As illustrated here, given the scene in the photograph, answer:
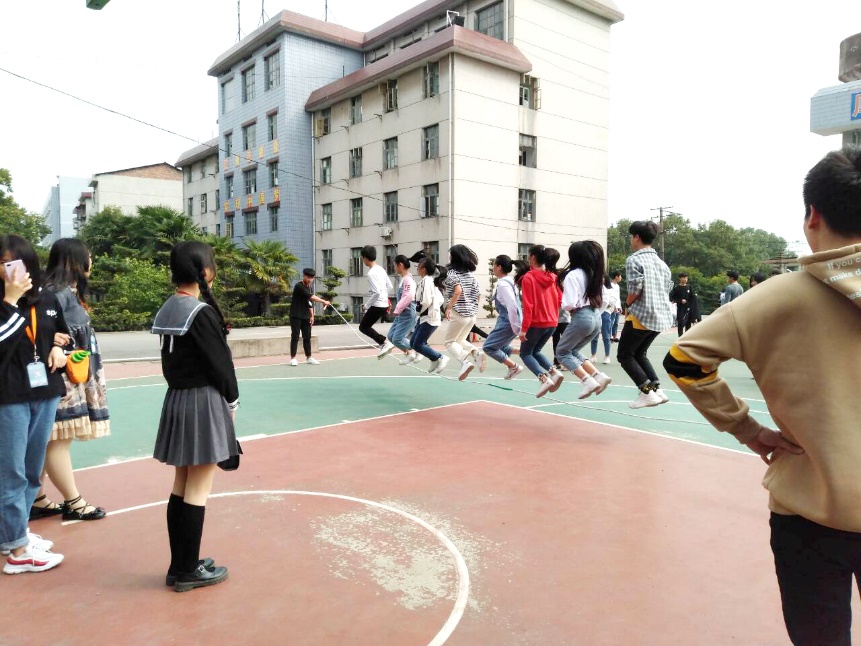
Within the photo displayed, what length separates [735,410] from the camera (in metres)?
1.90

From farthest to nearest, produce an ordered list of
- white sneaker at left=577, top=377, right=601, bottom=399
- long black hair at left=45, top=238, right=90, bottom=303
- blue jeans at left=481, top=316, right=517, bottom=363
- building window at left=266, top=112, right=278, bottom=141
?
building window at left=266, top=112, right=278, bottom=141 → blue jeans at left=481, top=316, right=517, bottom=363 → white sneaker at left=577, top=377, right=601, bottom=399 → long black hair at left=45, top=238, right=90, bottom=303

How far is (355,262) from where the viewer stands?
1252 inches

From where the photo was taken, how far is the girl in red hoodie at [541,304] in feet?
24.5

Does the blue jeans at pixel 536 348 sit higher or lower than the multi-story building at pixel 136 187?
lower

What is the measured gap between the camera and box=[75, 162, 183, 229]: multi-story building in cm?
5844

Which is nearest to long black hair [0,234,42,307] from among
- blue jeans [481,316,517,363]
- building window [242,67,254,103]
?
blue jeans [481,316,517,363]

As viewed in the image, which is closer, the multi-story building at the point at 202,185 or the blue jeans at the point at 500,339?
the blue jeans at the point at 500,339

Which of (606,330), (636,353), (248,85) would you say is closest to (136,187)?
(248,85)

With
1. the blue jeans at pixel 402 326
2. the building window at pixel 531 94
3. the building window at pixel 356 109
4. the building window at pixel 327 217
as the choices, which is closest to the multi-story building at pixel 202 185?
the building window at pixel 327 217

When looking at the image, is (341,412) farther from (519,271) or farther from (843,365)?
(843,365)

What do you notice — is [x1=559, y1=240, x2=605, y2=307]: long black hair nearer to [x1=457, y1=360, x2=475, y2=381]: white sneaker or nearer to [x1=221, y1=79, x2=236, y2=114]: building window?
[x1=457, y1=360, x2=475, y2=381]: white sneaker

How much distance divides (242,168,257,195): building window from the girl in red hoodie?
3185 cm

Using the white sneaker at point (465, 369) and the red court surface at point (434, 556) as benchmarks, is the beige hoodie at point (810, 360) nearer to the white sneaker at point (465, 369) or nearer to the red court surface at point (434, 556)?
the red court surface at point (434, 556)

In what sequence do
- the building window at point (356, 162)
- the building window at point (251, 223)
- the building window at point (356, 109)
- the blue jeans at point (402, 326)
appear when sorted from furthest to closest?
the building window at point (251, 223) < the building window at point (356, 162) < the building window at point (356, 109) < the blue jeans at point (402, 326)
